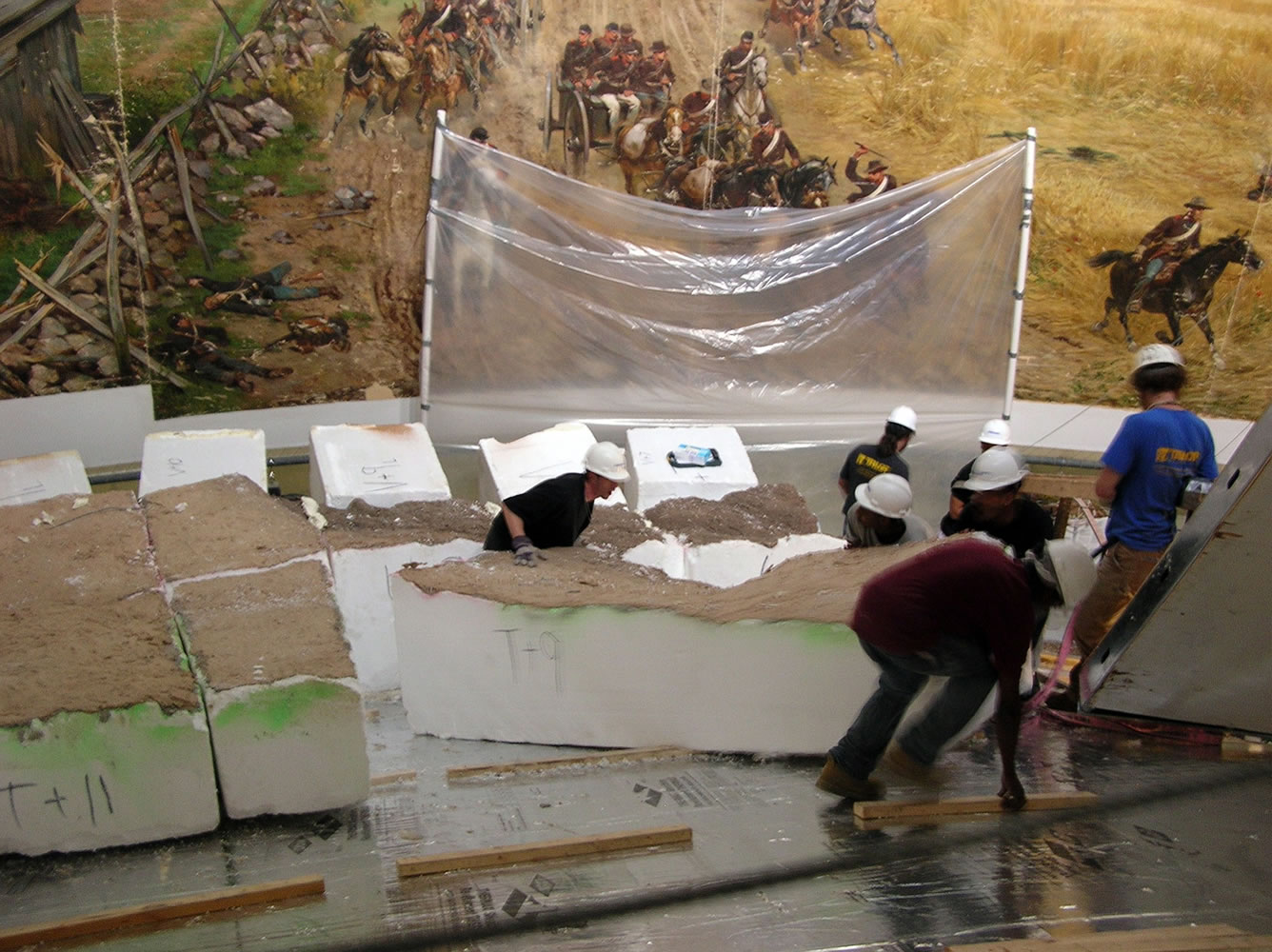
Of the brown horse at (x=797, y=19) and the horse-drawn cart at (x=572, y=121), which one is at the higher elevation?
the brown horse at (x=797, y=19)

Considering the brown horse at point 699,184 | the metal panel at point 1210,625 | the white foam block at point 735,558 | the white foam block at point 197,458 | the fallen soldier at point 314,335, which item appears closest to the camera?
the metal panel at point 1210,625

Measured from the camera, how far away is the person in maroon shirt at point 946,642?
2.88 m

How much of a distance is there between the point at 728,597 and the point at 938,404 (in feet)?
15.3

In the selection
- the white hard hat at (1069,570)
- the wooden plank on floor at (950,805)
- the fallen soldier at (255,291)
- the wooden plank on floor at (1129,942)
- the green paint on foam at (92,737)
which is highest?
the fallen soldier at (255,291)

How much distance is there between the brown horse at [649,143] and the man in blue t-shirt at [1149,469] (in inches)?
206

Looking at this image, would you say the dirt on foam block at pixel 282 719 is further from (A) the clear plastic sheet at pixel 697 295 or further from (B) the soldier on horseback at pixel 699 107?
(B) the soldier on horseback at pixel 699 107

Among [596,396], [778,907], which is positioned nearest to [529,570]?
[778,907]

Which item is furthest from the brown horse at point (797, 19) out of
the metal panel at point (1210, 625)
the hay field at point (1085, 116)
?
the metal panel at point (1210, 625)

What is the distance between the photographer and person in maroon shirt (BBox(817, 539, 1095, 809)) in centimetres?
288

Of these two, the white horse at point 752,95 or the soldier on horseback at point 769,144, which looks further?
the soldier on horseback at point 769,144

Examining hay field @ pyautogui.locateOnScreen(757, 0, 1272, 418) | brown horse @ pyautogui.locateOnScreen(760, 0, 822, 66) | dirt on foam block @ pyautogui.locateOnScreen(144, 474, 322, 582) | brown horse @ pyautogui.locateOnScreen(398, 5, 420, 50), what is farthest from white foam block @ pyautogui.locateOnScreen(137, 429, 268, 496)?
brown horse @ pyautogui.locateOnScreen(760, 0, 822, 66)

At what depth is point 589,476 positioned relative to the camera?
14.9 ft

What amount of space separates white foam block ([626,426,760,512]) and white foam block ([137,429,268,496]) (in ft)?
7.05

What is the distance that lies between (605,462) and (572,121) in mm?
4713
